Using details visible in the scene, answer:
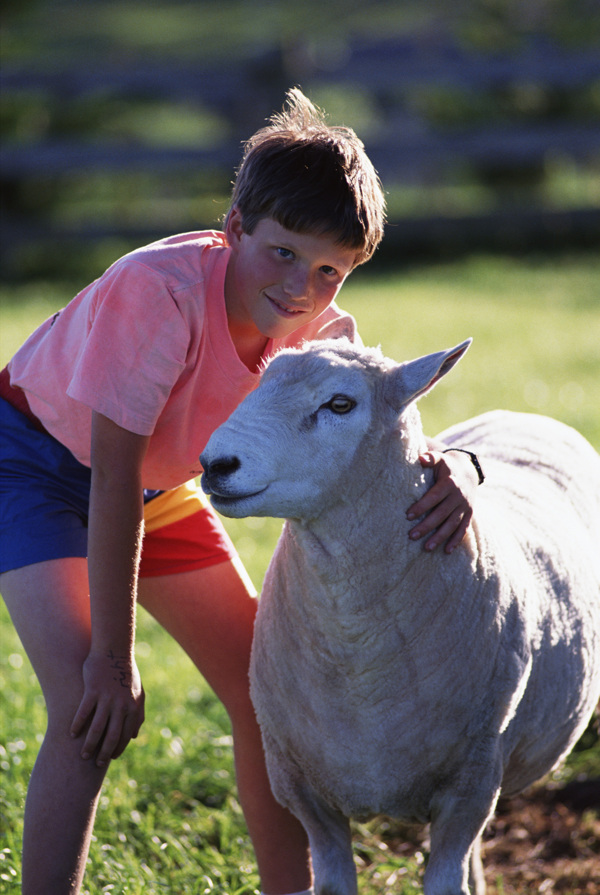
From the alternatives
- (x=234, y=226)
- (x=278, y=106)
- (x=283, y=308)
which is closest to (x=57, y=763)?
(x=283, y=308)

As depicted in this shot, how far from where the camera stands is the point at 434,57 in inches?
509

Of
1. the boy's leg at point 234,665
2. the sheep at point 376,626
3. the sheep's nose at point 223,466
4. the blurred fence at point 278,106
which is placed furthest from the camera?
the blurred fence at point 278,106

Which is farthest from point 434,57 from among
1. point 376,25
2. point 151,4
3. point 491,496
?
point 151,4

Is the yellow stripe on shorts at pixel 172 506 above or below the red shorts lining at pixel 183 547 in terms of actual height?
above

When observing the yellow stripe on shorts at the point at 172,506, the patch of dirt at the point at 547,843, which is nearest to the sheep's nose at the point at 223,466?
the yellow stripe on shorts at the point at 172,506

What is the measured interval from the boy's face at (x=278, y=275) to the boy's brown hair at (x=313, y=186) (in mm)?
25

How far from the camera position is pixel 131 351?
2076 mm

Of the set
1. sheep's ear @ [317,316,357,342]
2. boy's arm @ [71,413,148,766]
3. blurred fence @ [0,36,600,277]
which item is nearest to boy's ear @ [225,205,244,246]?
sheep's ear @ [317,316,357,342]

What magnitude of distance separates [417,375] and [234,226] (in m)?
0.57

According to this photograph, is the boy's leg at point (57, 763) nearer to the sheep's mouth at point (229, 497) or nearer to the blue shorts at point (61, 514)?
the blue shorts at point (61, 514)

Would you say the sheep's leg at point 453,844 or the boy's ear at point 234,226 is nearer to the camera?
the sheep's leg at point 453,844

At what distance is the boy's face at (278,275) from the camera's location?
212cm

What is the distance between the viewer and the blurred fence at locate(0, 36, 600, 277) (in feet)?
35.9

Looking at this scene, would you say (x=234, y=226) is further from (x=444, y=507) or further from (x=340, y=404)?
(x=444, y=507)
